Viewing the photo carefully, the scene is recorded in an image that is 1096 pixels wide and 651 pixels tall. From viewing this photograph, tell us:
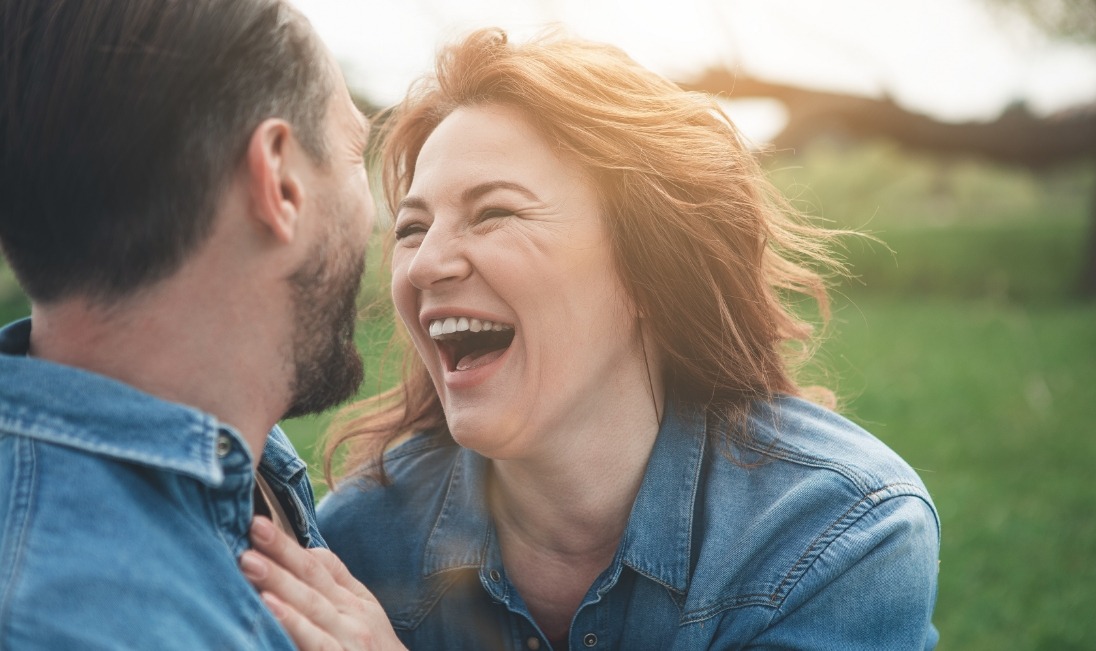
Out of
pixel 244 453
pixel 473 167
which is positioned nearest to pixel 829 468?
pixel 473 167

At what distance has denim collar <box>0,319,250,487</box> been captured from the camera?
61.4 inches

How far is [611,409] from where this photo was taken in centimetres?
253

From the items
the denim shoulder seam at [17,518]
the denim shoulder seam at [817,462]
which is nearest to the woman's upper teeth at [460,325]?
the denim shoulder seam at [817,462]

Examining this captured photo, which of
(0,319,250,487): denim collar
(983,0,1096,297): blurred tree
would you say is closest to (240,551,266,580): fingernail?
(0,319,250,487): denim collar

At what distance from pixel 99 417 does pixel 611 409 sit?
51.9 inches

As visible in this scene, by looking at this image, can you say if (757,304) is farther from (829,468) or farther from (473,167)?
(473,167)

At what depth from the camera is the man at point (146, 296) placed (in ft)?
4.86

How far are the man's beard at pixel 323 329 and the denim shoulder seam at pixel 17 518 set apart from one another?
0.49 metres

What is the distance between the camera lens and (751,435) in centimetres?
250

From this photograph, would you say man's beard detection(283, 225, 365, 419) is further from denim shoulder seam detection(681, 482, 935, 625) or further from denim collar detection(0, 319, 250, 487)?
denim shoulder seam detection(681, 482, 935, 625)

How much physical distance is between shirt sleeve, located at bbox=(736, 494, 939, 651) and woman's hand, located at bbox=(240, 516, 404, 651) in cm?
86

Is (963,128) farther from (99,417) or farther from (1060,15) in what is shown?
(99,417)

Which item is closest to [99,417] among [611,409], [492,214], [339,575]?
[339,575]

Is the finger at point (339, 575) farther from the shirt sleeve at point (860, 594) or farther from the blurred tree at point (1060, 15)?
the blurred tree at point (1060, 15)
